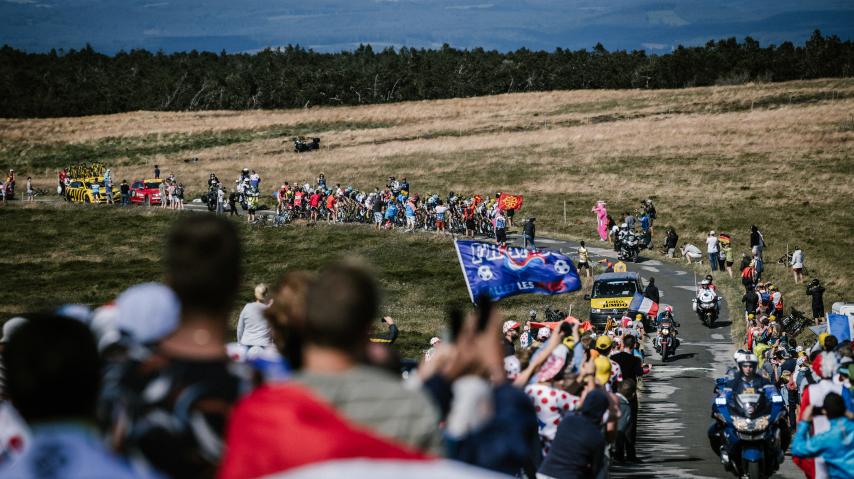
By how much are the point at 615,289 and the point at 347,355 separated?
2914cm

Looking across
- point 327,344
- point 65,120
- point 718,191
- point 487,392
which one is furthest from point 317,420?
point 65,120

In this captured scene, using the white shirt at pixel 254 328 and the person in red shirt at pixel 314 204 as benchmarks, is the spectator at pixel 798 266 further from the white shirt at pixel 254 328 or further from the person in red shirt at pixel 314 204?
the white shirt at pixel 254 328

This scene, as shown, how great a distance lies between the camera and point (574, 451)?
9008 mm

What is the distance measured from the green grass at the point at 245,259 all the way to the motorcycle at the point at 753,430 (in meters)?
17.1

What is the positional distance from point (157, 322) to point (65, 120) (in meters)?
130

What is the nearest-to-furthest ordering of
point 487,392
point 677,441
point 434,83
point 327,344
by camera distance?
1. point 327,344
2. point 487,392
3. point 677,441
4. point 434,83

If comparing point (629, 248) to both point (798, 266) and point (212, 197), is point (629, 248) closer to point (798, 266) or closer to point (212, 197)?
point (798, 266)

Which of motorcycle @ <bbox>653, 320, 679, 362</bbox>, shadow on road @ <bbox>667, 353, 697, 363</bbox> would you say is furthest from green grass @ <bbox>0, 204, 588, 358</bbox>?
shadow on road @ <bbox>667, 353, 697, 363</bbox>

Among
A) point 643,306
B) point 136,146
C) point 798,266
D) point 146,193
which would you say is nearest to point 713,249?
point 798,266

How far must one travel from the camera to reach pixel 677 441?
1650 cm

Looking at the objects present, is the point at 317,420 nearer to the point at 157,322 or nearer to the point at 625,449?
the point at 157,322

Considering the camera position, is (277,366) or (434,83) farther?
(434,83)

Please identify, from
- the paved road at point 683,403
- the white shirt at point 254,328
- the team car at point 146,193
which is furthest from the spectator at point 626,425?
the team car at point 146,193

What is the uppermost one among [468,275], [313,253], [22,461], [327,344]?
[327,344]
